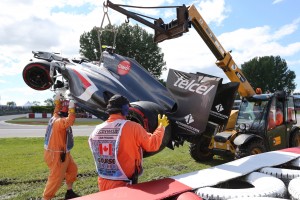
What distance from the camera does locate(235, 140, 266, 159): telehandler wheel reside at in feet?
21.1

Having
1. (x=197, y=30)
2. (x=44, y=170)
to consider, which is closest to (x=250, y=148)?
(x=197, y=30)

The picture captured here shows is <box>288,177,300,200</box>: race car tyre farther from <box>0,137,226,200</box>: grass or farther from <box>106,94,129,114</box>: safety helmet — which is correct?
<box>0,137,226,200</box>: grass

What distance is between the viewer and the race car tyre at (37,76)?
Result: 4.74m

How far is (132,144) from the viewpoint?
2.93 m

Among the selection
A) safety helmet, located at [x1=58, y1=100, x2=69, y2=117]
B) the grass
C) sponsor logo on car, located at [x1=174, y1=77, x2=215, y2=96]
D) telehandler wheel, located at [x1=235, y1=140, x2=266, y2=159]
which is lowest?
the grass

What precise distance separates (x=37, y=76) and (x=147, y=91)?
1.91 m

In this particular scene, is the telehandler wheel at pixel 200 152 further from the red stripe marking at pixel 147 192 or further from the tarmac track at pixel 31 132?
the tarmac track at pixel 31 132

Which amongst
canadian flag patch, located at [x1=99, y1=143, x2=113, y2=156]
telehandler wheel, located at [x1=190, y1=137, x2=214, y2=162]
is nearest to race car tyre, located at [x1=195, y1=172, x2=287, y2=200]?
canadian flag patch, located at [x1=99, y1=143, x2=113, y2=156]

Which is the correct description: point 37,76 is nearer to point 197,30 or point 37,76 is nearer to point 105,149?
point 105,149

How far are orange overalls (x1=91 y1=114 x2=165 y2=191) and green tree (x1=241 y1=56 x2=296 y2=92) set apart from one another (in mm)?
54169

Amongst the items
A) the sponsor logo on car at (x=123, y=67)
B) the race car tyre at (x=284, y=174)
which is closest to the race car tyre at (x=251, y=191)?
the race car tyre at (x=284, y=174)

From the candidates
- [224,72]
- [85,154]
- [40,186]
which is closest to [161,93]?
[40,186]

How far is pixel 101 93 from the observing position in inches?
165

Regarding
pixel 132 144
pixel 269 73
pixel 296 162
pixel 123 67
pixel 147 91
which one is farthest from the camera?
pixel 269 73
